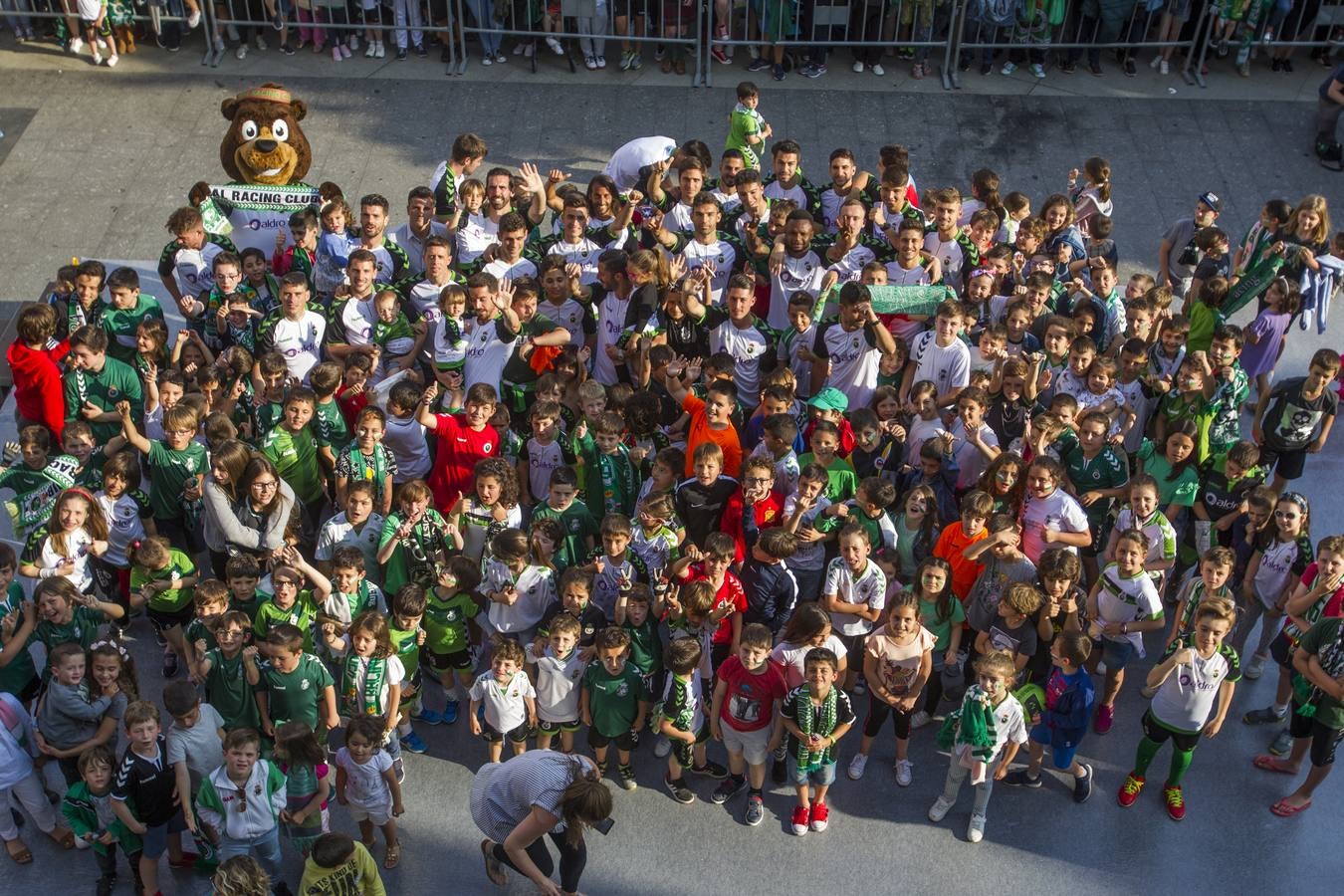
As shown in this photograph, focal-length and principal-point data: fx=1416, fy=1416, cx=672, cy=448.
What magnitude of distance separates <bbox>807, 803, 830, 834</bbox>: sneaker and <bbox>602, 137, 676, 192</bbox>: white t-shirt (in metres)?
5.19

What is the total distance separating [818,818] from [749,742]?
1.95 feet

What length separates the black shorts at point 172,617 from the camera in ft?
25.3

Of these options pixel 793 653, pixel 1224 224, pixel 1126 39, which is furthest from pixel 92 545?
pixel 1126 39

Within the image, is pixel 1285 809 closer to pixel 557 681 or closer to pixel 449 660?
pixel 557 681

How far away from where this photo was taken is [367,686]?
6.99 m

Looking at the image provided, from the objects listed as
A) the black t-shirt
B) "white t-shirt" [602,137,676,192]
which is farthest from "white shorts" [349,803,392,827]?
"white t-shirt" [602,137,676,192]

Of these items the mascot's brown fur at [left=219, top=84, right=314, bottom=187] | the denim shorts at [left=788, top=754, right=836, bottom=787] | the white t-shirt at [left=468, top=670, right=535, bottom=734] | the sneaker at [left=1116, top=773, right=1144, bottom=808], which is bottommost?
the sneaker at [left=1116, top=773, right=1144, bottom=808]

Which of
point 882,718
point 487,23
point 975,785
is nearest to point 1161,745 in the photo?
point 975,785

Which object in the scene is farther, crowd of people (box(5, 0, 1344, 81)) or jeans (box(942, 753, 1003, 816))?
crowd of people (box(5, 0, 1344, 81))

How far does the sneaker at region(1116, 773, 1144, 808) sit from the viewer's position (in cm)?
730

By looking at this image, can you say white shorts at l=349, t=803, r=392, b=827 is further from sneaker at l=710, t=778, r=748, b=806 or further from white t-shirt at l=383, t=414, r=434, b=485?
white t-shirt at l=383, t=414, r=434, b=485

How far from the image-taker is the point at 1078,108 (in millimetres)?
13984

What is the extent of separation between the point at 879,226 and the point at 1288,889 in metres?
4.79

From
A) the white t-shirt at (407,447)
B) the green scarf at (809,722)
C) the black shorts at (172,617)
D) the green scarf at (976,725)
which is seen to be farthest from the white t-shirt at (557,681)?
the black shorts at (172,617)
